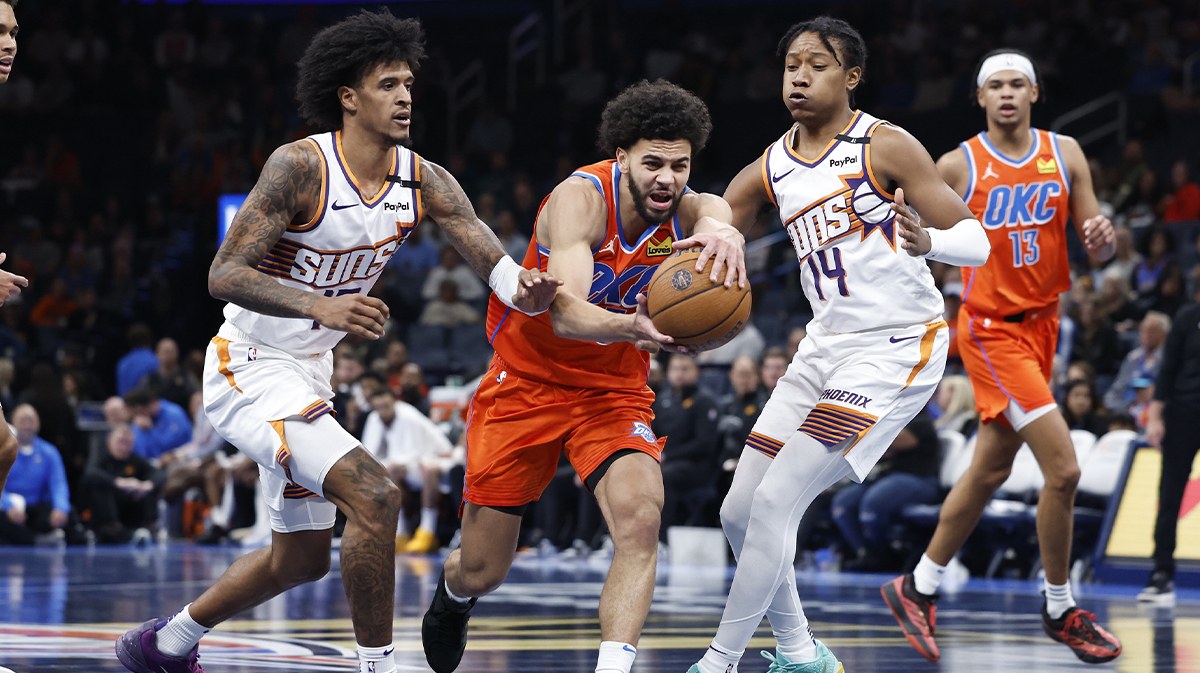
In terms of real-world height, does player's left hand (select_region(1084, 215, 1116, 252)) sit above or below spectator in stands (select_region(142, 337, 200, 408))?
above

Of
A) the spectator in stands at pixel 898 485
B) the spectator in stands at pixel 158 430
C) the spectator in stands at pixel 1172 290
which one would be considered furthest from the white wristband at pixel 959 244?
the spectator in stands at pixel 158 430

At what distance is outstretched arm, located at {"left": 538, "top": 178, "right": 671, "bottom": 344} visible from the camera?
15.9ft

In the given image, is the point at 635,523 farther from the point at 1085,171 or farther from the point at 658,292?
the point at 1085,171

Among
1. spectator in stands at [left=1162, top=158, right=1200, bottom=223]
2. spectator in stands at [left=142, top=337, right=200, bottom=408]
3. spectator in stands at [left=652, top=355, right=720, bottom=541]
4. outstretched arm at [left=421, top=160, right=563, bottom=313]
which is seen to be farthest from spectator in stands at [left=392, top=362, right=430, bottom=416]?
outstretched arm at [left=421, top=160, right=563, bottom=313]

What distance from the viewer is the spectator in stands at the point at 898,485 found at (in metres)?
11.4

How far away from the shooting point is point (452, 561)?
230 inches

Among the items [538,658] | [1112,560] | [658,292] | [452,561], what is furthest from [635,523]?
[1112,560]

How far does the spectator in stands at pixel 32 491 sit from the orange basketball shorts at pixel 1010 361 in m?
10.5

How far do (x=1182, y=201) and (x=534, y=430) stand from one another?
37.9ft

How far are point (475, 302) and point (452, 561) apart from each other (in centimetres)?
1235

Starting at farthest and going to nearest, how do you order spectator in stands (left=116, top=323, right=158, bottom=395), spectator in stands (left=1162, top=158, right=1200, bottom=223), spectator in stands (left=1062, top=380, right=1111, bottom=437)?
1. spectator in stands (left=116, top=323, right=158, bottom=395)
2. spectator in stands (left=1162, top=158, right=1200, bottom=223)
3. spectator in stands (left=1062, top=380, right=1111, bottom=437)

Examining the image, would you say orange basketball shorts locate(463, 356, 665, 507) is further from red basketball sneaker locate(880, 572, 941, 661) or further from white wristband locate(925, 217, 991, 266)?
red basketball sneaker locate(880, 572, 941, 661)

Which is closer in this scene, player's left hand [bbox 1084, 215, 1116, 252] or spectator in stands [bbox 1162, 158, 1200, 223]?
player's left hand [bbox 1084, 215, 1116, 252]

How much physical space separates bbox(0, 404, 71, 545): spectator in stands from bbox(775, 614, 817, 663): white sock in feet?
35.7
